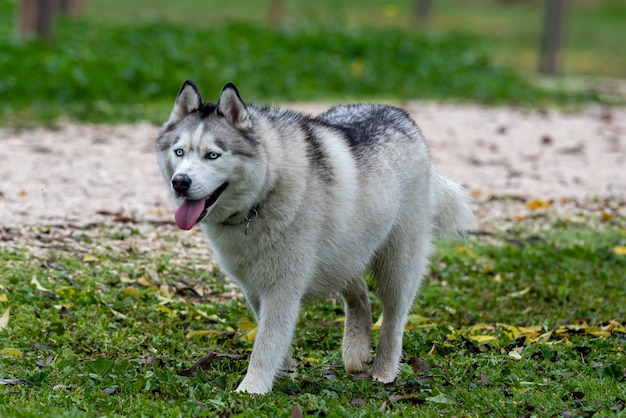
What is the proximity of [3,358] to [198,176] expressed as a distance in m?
1.67

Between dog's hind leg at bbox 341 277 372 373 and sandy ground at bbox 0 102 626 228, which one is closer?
dog's hind leg at bbox 341 277 372 373

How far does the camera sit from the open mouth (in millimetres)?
4984

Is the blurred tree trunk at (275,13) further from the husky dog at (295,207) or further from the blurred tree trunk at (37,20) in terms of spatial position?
the husky dog at (295,207)

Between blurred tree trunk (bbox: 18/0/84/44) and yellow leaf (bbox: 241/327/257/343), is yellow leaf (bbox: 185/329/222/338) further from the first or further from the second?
blurred tree trunk (bbox: 18/0/84/44)

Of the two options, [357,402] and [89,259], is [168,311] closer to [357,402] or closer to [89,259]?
[89,259]

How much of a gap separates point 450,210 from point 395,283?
764 millimetres

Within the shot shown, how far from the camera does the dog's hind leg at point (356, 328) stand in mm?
5977

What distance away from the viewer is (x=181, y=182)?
15.9 ft

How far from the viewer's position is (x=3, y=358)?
5.59m

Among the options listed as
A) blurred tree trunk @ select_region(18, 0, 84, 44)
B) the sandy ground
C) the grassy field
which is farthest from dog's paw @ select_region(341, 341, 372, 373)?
the grassy field

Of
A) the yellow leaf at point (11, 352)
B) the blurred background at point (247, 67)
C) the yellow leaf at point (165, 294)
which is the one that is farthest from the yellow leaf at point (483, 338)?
the blurred background at point (247, 67)

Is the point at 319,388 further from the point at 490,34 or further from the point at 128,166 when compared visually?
the point at 490,34

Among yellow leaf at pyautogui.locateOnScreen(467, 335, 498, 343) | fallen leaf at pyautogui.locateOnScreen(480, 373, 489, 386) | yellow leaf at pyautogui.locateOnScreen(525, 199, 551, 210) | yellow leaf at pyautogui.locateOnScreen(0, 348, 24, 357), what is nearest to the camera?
fallen leaf at pyautogui.locateOnScreen(480, 373, 489, 386)

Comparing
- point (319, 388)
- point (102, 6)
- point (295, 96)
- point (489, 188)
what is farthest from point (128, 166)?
point (102, 6)
